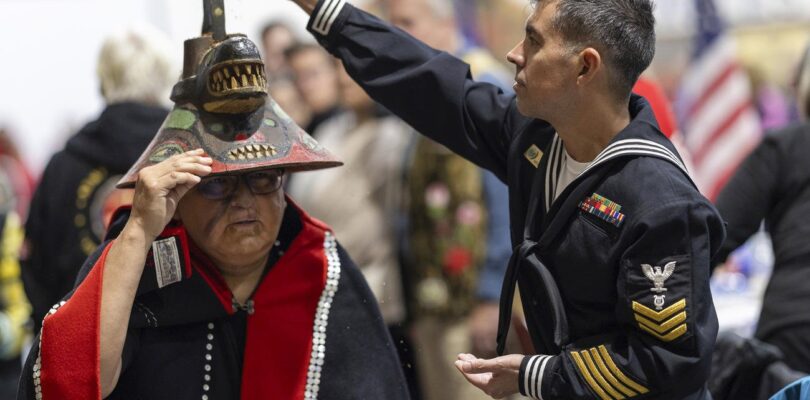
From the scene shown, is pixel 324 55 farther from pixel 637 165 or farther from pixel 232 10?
pixel 637 165

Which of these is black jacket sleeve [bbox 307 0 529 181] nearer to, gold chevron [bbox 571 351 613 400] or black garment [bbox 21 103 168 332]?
gold chevron [bbox 571 351 613 400]

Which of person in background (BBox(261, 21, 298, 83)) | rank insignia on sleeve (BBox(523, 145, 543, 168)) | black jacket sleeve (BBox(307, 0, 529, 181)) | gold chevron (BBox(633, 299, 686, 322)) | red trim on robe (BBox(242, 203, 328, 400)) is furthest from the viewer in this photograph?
person in background (BBox(261, 21, 298, 83))

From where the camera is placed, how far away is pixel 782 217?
4418 mm

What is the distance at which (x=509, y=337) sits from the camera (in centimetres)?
311

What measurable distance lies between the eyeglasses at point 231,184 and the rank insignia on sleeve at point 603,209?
0.84 meters

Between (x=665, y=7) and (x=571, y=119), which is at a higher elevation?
(x=665, y=7)

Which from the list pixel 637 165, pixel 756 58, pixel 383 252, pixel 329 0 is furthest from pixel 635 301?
pixel 756 58

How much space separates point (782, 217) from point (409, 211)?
1.66m

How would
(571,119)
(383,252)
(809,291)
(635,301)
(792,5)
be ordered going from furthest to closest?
(792,5)
(383,252)
(809,291)
(571,119)
(635,301)

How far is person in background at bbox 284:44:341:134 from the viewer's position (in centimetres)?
744

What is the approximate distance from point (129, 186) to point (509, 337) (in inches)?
40.9

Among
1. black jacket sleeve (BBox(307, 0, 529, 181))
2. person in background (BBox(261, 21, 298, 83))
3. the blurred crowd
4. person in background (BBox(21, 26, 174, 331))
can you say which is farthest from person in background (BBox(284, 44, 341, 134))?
black jacket sleeve (BBox(307, 0, 529, 181))

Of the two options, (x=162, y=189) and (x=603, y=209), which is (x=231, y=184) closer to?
(x=162, y=189)

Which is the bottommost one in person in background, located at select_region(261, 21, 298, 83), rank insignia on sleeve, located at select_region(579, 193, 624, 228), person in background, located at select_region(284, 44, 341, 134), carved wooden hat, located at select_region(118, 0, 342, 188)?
rank insignia on sleeve, located at select_region(579, 193, 624, 228)
